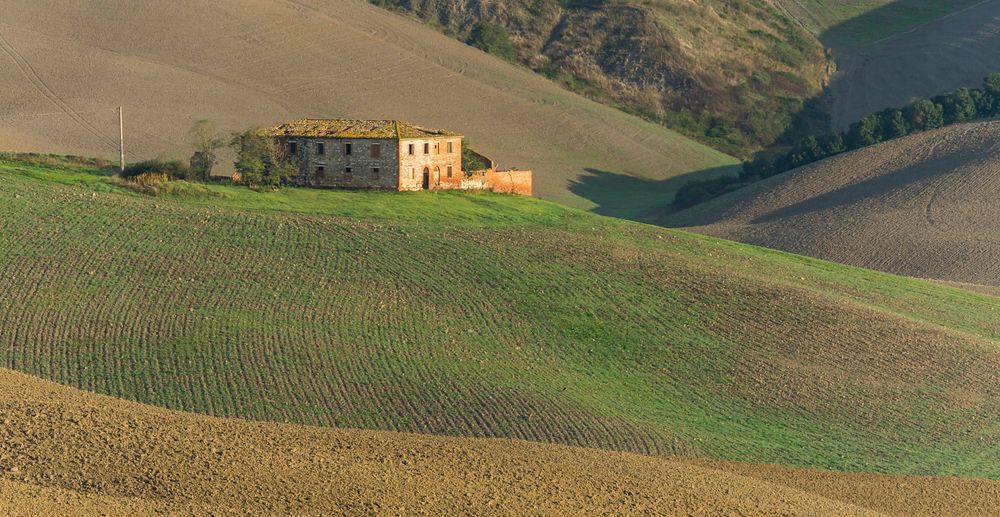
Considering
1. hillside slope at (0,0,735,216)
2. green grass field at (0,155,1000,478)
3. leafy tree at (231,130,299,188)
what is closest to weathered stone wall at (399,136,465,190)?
green grass field at (0,155,1000,478)

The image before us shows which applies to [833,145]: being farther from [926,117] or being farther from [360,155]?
[360,155]

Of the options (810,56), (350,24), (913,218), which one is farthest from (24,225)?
(810,56)

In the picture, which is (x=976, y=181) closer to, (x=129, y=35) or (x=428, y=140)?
(x=428, y=140)

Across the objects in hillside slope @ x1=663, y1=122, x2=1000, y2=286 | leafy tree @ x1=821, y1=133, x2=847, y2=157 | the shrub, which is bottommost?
hillside slope @ x1=663, y1=122, x2=1000, y2=286

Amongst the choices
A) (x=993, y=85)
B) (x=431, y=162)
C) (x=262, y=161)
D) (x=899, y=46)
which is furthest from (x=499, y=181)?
(x=899, y=46)

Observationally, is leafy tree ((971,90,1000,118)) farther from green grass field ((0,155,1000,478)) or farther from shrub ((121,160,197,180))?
shrub ((121,160,197,180))

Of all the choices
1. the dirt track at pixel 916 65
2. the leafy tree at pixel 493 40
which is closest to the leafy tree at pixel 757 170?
the dirt track at pixel 916 65

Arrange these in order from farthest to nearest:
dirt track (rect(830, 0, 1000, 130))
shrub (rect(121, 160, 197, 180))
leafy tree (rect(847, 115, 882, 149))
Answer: dirt track (rect(830, 0, 1000, 130))
leafy tree (rect(847, 115, 882, 149))
shrub (rect(121, 160, 197, 180))
